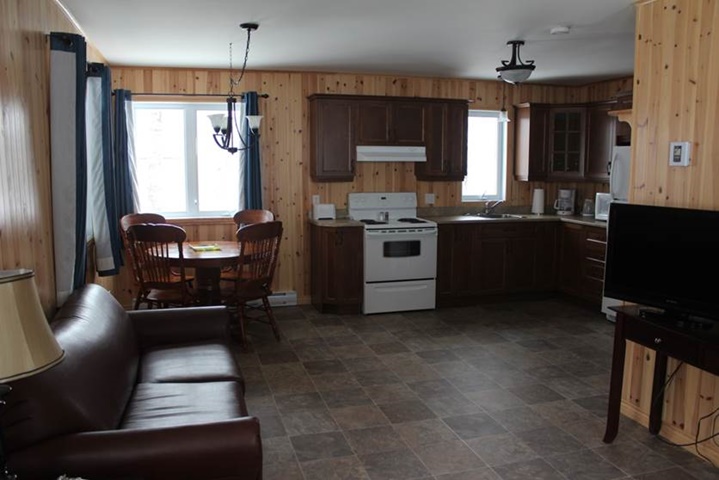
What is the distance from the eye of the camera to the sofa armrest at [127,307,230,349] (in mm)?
3609

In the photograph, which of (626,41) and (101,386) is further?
(626,41)

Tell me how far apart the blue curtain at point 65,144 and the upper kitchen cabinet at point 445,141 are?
3908mm

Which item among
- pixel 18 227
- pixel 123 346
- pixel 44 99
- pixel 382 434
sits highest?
pixel 44 99

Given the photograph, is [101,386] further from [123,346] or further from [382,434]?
[382,434]

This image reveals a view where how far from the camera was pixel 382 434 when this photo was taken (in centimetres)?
341

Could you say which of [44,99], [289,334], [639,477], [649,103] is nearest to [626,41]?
[649,103]

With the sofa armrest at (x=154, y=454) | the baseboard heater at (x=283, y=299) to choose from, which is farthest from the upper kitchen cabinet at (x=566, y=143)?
the sofa armrest at (x=154, y=454)

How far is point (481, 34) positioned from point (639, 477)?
10.5 ft

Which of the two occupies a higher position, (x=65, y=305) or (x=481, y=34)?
(x=481, y=34)

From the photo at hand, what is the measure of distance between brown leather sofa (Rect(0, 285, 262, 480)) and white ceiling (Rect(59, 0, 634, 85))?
1987 mm

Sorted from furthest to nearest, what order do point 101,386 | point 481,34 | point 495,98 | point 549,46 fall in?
point 495,98, point 549,46, point 481,34, point 101,386

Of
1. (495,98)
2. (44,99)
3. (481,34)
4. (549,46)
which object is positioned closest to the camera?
(44,99)

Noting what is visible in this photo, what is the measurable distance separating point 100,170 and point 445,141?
364cm

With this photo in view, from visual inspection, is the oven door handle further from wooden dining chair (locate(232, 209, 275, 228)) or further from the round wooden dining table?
the round wooden dining table
